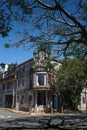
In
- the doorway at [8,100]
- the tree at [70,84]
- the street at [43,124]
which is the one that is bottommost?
the street at [43,124]

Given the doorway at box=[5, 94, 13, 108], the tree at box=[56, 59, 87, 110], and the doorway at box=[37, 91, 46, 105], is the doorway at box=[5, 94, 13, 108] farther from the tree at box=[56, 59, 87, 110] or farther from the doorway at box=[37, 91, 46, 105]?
the tree at box=[56, 59, 87, 110]

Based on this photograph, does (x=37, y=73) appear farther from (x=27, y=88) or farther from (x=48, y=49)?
(x=48, y=49)

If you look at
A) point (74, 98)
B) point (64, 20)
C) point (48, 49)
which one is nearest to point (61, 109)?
point (74, 98)

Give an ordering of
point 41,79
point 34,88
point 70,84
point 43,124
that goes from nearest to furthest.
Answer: point 43,124 < point 70,84 < point 34,88 < point 41,79

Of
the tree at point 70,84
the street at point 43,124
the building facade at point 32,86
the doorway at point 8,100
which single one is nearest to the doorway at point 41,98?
the building facade at point 32,86

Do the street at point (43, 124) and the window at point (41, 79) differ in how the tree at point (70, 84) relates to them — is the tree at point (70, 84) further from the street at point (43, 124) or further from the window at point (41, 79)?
the street at point (43, 124)

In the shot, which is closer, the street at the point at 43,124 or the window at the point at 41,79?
the street at the point at 43,124

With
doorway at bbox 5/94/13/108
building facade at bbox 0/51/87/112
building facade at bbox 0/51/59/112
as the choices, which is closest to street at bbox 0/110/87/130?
building facade at bbox 0/51/59/112

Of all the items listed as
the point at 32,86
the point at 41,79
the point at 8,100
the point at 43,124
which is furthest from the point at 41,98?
the point at 43,124

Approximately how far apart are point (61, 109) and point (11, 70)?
18086 millimetres

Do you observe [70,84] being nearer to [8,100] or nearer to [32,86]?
[32,86]

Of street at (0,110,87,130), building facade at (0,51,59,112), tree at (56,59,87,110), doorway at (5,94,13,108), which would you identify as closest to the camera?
street at (0,110,87,130)

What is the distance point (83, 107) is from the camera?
5303cm

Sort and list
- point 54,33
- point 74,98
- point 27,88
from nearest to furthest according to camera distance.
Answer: point 54,33 → point 74,98 → point 27,88
